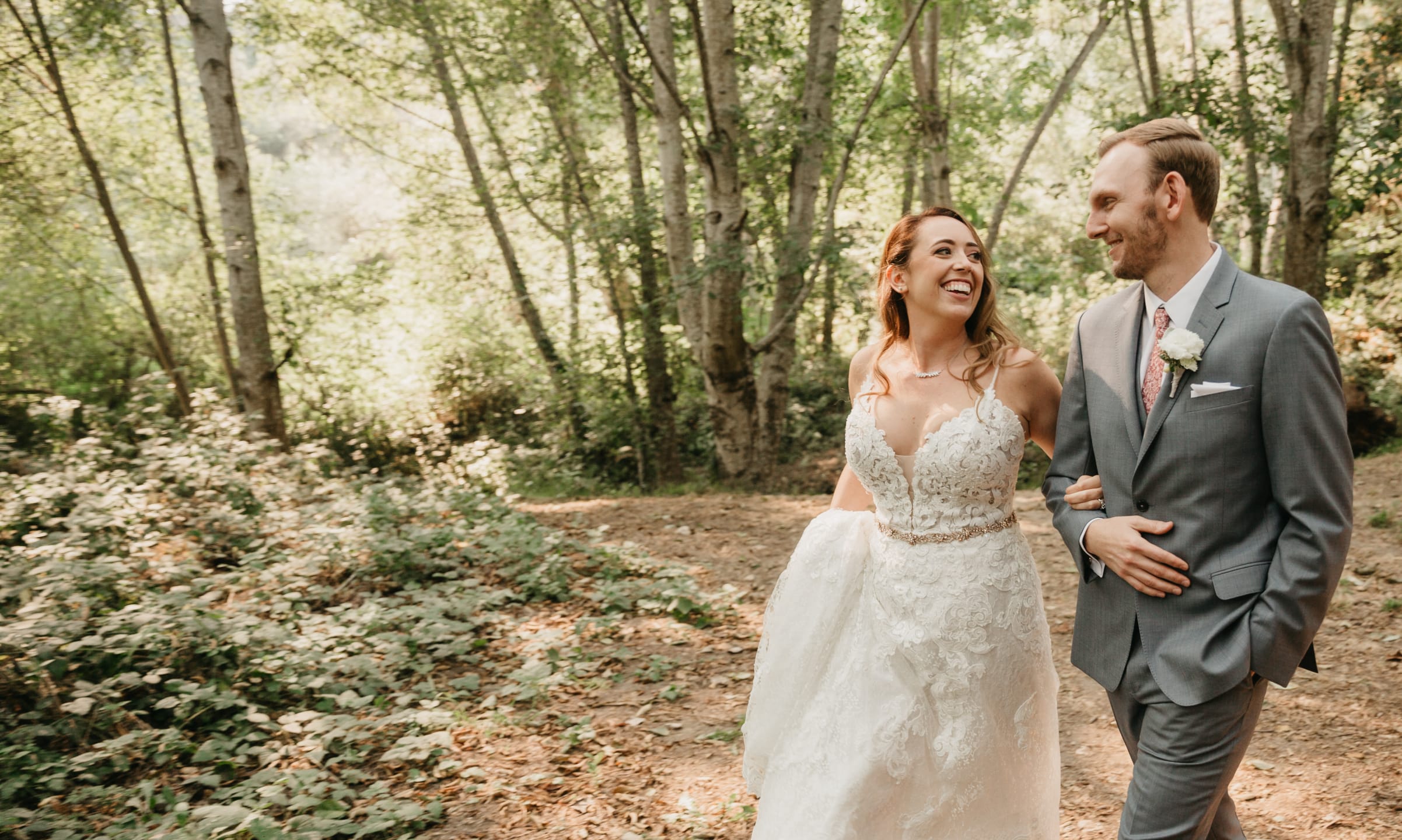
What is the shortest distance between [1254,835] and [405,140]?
60.7 feet

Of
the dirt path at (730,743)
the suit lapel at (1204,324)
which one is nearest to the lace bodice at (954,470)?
the suit lapel at (1204,324)

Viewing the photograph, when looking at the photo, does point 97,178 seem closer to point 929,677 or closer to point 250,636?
point 250,636

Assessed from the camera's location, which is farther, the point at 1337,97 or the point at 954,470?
the point at 1337,97

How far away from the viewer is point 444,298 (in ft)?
57.6

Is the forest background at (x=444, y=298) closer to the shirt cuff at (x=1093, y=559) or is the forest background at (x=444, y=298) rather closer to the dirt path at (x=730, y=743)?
the dirt path at (x=730, y=743)

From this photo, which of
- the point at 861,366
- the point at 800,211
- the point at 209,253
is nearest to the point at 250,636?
the point at 861,366

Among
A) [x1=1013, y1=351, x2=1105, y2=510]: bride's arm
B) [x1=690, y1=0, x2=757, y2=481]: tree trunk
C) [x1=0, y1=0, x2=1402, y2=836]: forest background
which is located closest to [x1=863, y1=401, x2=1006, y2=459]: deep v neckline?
[x1=1013, y1=351, x2=1105, y2=510]: bride's arm

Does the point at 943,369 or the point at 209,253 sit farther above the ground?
the point at 209,253

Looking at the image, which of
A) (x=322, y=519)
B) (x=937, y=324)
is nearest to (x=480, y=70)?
(x=322, y=519)

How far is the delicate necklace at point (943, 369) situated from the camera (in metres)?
2.88

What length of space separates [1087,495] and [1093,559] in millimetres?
168

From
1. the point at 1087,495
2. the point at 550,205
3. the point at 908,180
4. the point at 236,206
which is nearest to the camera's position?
the point at 1087,495

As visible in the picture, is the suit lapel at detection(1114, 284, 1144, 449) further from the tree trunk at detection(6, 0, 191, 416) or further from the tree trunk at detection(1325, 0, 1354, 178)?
the tree trunk at detection(6, 0, 191, 416)

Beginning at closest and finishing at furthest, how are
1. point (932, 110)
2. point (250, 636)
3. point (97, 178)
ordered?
point (250, 636), point (97, 178), point (932, 110)
